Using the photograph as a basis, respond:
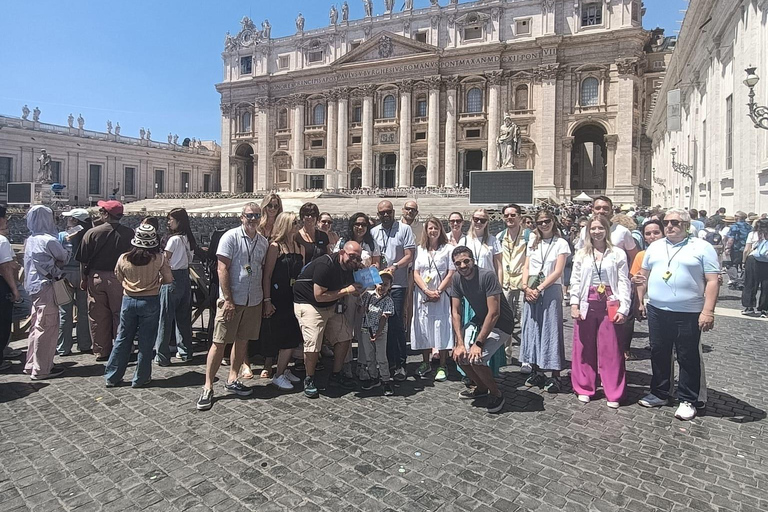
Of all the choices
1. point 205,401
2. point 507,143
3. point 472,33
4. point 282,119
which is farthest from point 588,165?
point 205,401

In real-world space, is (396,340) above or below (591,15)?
below

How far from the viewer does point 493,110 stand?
4134cm

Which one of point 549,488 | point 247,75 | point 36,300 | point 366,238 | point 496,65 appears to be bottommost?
point 549,488

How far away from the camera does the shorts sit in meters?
4.66

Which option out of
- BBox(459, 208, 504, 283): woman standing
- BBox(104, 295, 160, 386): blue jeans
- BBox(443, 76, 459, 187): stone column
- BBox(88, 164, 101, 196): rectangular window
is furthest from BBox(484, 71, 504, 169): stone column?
BBox(88, 164, 101, 196): rectangular window

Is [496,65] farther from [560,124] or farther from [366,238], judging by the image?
[366,238]

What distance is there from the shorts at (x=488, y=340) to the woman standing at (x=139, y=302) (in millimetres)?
3477

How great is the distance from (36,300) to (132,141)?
58.3 meters

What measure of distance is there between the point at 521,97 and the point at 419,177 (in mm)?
11471

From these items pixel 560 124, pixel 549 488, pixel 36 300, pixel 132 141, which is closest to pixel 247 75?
pixel 132 141

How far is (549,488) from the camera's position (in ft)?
11.1

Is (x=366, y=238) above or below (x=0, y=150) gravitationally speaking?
below

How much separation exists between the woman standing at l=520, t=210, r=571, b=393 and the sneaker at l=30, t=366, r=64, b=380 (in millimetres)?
5512

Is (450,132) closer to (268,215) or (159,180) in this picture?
(159,180)
